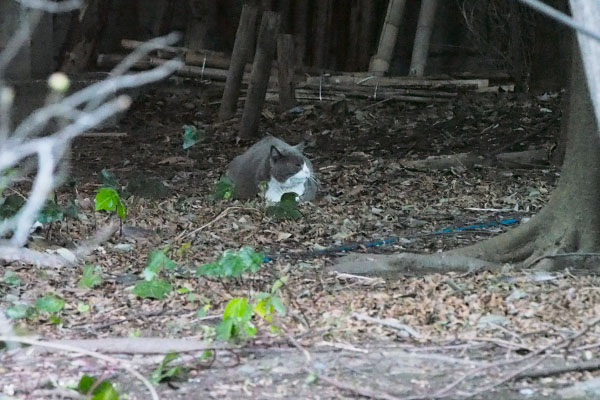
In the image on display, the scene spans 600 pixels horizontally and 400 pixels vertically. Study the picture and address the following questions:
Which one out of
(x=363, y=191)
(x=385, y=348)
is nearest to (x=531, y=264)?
(x=385, y=348)

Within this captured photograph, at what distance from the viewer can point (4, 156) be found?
229cm

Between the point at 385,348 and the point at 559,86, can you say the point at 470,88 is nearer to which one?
→ the point at 559,86

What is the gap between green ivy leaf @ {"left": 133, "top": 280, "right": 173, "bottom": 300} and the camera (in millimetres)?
4191

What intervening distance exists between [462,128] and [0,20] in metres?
5.03

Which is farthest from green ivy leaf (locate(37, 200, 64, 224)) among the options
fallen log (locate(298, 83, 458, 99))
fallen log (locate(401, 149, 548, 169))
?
fallen log (locate(298, 83, 458, 99))

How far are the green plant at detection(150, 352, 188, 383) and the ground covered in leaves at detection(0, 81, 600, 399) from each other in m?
0.04

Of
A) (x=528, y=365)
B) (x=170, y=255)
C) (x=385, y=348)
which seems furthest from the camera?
(x=170, y=255)

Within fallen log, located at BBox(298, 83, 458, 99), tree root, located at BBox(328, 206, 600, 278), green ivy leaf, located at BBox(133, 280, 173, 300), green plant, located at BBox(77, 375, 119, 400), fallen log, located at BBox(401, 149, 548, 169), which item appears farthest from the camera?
fallen log, located at BBox(298, 83, 458, 99)

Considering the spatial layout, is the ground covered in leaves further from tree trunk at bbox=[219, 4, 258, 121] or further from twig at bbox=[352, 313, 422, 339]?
tree trunk at bbox=[219, 4, 258, 121]

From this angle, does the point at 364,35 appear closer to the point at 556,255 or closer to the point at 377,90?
the point at 377,90

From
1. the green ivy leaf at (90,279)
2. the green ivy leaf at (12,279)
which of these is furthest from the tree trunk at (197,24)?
the green ivy leaf at (90,279)

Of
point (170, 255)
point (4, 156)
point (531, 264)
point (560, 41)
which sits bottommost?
point (170, 255)

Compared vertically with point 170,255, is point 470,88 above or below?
above

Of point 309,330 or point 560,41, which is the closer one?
point 309,330
